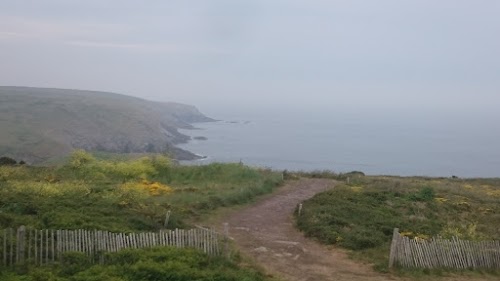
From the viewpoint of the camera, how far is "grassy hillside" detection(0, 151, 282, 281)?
41.5 feet

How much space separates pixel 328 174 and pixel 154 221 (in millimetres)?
26839

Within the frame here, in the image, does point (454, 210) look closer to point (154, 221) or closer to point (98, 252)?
point (154, 221)

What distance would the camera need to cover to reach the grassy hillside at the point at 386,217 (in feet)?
63.0

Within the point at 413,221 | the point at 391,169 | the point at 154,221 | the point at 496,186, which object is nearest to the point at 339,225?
the point at 413,221

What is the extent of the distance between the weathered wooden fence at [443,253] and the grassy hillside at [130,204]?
4565 mm

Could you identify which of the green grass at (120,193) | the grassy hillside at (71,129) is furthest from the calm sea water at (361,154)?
the green grass at (120,193)

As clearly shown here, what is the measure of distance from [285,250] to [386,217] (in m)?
7.33

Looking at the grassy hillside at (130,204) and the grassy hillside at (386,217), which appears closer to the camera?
the grassy hillside at (130,204)

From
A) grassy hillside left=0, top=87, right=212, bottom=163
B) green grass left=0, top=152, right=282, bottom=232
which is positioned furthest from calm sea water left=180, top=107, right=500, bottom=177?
green grass left=0, top=152, right=282, bottom=232

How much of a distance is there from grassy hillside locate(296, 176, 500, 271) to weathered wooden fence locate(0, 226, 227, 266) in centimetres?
559

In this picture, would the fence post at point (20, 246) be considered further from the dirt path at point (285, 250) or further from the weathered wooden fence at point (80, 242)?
the dirt path at point (285, 250)

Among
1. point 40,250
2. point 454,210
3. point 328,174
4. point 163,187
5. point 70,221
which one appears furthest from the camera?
point 328,174

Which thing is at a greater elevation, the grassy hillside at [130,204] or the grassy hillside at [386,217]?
the grassy hillside at [386,217]

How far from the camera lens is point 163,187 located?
28938 millimetres
